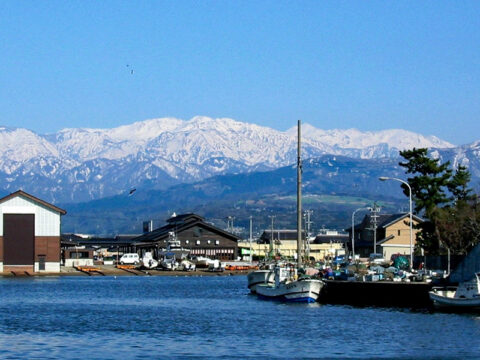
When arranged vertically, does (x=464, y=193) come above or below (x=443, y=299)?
above

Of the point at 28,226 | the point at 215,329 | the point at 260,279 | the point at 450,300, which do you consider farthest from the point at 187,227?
the point at 215,329

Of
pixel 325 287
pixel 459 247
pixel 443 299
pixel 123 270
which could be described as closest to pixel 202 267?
pixel 123 270

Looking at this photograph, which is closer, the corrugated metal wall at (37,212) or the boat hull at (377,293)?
the boat hull at (377,293)

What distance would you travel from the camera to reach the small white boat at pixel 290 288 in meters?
82.2

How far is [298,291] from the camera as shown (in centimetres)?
8294

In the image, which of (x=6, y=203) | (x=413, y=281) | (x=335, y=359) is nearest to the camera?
(x=335, y=359)

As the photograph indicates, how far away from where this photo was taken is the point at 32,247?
452ft

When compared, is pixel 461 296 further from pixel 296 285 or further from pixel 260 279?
pixel 260 279

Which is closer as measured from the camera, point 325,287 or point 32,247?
point 325,287

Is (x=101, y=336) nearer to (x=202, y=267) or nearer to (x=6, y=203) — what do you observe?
(x=6, y=203)

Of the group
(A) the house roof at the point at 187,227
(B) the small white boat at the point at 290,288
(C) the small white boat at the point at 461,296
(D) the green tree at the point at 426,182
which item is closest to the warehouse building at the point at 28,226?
(D) the green tree at the point at 426,182

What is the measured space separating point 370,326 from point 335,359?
1544 centimetres

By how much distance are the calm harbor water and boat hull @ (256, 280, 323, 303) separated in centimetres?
143

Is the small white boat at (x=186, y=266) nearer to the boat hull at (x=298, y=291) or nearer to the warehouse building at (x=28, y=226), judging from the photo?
the warehouse building at (x=28, y=226)
